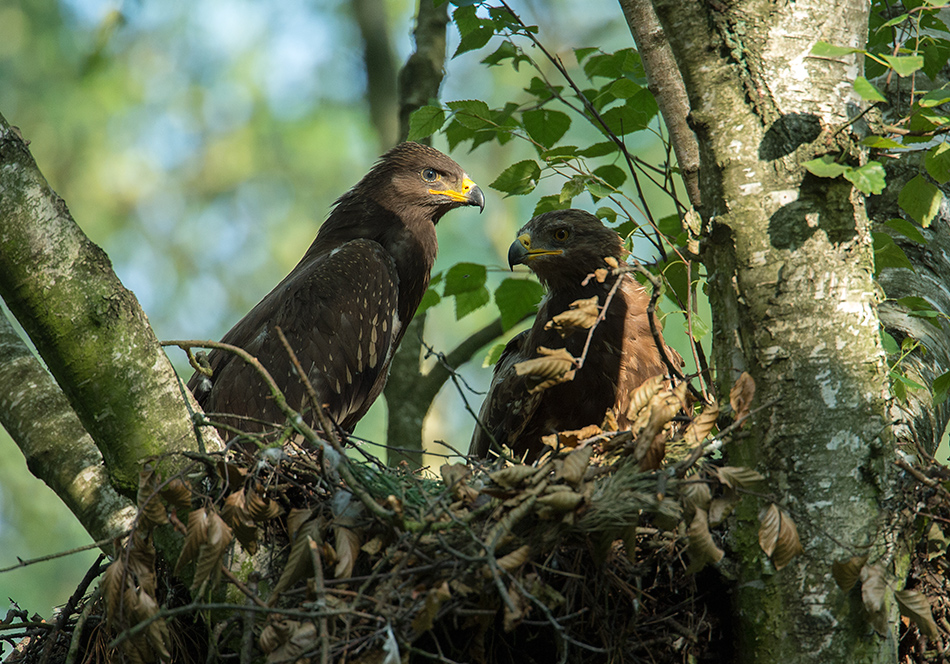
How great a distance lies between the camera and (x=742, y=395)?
2379mm

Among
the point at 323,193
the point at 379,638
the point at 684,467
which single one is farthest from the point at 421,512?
the point at 323,193

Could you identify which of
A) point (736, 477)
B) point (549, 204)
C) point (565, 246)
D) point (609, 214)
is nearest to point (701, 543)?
point (736, 477)

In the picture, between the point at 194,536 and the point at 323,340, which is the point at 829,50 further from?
the point at 323,340

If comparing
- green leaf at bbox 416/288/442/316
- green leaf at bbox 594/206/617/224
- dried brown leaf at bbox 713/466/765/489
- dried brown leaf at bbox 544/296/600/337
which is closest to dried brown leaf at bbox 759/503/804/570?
dried brown leaf at bbox 713/466/765/489

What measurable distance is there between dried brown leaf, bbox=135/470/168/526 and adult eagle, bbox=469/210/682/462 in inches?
69.4

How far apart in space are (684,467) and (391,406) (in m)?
3.46

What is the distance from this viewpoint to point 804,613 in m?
2.36

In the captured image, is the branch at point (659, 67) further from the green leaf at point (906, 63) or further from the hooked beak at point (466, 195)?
the hooked beak at point (466, 195)

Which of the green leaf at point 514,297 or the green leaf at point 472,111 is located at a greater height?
the green leaf at point 472,111

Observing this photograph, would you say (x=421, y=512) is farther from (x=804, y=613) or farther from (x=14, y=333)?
(x=14, y=333)

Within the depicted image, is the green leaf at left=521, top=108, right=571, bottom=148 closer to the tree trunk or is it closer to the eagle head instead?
the eagle head

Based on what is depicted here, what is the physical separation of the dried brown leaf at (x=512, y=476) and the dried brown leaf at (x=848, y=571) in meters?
0.83

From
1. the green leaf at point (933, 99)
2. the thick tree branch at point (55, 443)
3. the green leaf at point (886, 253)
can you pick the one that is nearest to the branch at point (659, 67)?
the green leaf at point (886, 253)

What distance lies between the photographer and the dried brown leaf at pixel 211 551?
2.29 metres
